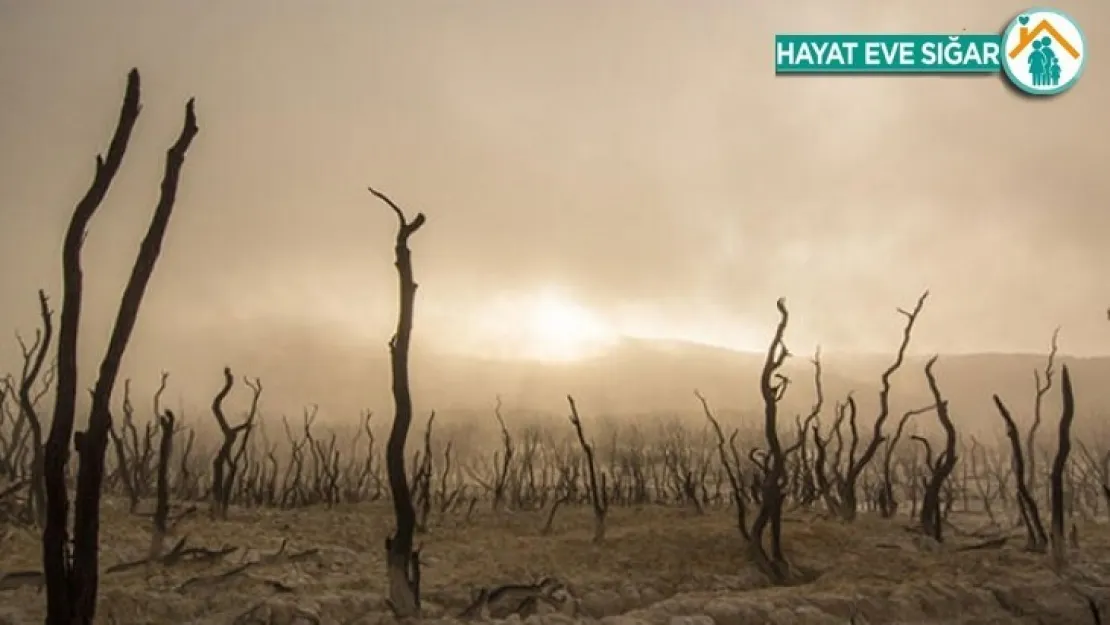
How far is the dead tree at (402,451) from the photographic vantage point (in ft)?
25.0

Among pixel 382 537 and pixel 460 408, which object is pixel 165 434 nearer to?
pixel 382 537

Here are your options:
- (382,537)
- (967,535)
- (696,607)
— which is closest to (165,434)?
(382,537)

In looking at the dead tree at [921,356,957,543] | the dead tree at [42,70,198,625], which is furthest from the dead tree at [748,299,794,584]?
the dead tree at [42,70,198,625]

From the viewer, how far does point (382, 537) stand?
13.1m

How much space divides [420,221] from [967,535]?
11.5 meters

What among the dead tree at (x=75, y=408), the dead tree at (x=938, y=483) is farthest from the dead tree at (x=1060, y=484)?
the dead tree at (x=75, y=408)

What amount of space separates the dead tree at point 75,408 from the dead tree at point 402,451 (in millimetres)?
2735

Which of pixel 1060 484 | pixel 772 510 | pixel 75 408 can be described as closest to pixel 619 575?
pixel 772 510

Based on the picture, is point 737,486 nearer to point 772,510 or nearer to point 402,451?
point 772,510

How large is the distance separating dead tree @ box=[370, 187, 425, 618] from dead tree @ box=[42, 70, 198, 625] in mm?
2735

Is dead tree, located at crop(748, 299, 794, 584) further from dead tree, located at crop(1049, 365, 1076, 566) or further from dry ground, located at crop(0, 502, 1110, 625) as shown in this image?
dead tree, located at crop(1049, 365, 1076, 566)

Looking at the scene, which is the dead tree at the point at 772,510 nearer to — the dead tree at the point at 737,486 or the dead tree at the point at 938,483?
the dead tree at the point at 737,486

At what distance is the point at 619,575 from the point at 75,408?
6.87 meters

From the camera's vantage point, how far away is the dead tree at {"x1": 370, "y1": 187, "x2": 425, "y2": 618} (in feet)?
25.0
